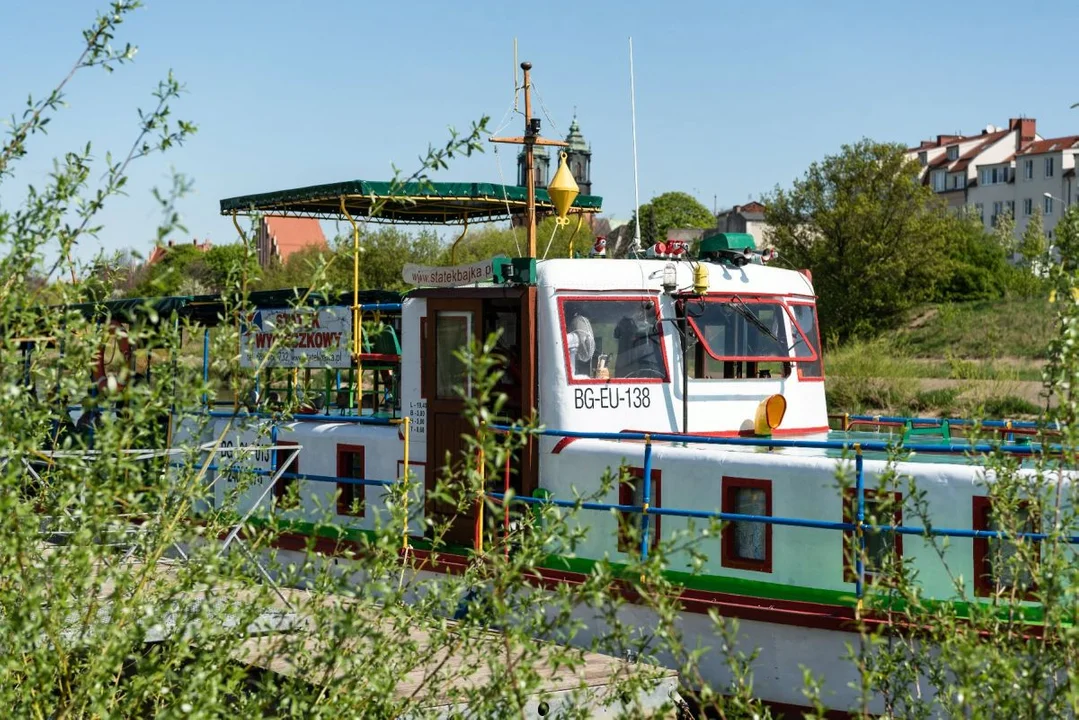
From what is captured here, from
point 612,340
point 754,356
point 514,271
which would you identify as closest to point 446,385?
point 514,271

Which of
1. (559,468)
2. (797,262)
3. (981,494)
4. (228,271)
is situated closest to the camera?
(228,271)

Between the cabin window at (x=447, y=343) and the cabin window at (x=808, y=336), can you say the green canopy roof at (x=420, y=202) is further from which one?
→ the cabin window at (x=808, y=336)

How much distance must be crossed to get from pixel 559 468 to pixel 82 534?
21.4 feet

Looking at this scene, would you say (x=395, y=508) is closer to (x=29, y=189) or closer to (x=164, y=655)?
(x=164, y=655)

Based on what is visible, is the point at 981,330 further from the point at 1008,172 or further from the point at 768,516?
the point at 1008,172

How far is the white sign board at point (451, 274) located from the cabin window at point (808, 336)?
299cm

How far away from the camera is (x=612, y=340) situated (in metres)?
11.3

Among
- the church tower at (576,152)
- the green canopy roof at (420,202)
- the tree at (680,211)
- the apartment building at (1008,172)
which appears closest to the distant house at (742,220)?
the tree at (680,211)

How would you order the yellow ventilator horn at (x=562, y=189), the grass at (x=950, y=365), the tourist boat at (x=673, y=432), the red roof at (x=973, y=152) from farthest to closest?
the red roof at (x=973, y=152)
the grass at (x=950, y=365)
the yellow ventilator horn at (x=562, y=189)
the tourist boat at (x=673, y=432)

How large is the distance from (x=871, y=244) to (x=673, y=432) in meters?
32.7

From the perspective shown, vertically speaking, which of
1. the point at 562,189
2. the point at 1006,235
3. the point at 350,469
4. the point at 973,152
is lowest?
the point at 350,469

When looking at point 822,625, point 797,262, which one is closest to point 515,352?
point 822,625

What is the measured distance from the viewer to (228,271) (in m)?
6.26

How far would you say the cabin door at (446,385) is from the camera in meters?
11.6
